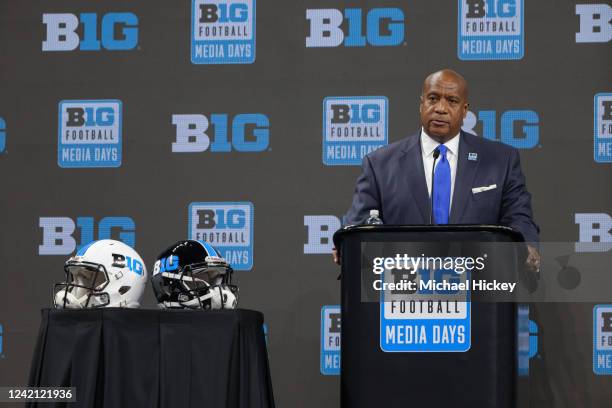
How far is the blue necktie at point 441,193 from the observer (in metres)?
4.26

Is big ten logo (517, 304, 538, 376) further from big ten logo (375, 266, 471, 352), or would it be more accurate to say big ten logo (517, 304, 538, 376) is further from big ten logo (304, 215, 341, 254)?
big ten logo (304, 215, 341, 254)

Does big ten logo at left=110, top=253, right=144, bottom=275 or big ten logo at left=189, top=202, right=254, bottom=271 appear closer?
big ten logo at left=110, top=253, right=144, bottom=275

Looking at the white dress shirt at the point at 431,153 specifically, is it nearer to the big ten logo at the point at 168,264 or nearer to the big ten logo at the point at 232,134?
the big ten logo at the point at 168,264

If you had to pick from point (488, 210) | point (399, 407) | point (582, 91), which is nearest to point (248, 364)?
point (399, 407)

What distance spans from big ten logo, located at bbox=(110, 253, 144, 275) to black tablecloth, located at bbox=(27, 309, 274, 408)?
18.4 inches

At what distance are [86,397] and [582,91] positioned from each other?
3.36 metres

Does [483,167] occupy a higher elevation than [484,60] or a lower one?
lower

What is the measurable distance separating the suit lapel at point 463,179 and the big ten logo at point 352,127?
42.5 inches

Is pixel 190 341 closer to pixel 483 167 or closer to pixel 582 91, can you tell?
pixel 483 167

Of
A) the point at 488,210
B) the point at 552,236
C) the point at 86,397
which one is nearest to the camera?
the point at 86,397

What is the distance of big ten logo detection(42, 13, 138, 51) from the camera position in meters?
5.79

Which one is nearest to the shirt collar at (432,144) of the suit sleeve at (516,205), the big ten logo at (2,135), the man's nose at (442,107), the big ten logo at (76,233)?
the man's nose at (442,107)

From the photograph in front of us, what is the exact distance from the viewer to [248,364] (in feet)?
11.7

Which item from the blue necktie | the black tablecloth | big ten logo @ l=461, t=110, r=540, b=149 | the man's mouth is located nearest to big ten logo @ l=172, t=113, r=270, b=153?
big ten logo @ l=461, t=110, r=540, b=149
